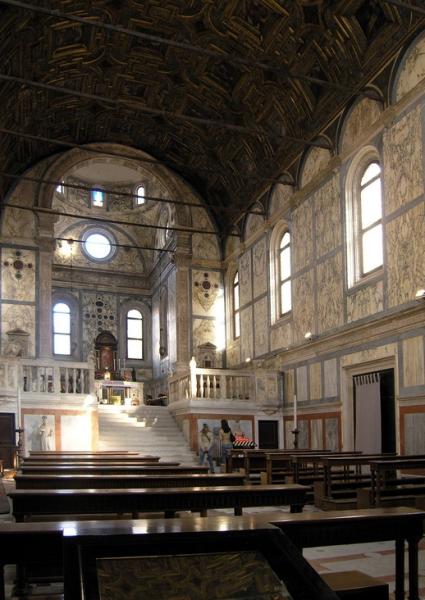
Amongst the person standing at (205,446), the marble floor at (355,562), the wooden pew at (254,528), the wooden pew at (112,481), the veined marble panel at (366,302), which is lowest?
the person standing at (205,446)

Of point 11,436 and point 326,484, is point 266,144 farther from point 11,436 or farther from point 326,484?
point 326,484

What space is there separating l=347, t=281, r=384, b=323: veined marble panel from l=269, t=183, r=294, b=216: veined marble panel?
5.71 meters

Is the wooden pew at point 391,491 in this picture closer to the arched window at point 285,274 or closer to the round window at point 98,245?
the arched window at point 285,274

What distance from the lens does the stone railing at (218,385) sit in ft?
70.2

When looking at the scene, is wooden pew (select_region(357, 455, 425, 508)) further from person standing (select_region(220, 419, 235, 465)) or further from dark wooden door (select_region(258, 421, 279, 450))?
dark wooden door (select_region(258, 421, 279, 450))

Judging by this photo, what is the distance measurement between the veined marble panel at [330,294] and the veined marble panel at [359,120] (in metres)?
3.08

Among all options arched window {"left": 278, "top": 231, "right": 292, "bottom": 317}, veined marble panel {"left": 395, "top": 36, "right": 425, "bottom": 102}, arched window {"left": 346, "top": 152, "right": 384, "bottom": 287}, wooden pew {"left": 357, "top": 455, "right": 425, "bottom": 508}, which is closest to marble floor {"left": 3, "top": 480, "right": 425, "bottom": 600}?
wooden pew {"left": 357, "top": 455, "right": 425, "bottom": 508}

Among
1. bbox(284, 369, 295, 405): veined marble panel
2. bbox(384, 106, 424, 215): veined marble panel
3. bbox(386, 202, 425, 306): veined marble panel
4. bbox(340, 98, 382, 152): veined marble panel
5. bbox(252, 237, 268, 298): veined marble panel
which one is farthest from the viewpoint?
bbox(252, 237, 268, 298): veined marble panel

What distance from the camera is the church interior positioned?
1347 cm

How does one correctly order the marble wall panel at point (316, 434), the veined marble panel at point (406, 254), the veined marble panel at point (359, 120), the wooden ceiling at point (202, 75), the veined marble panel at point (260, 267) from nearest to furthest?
the veined marble panel at point (406, 254)
the wooden ceiling at point (202, 75)
the veined marble panel at point (359, 120)
the marble wall panel at point (316, 434)
the veined marble panel at point (260, 267)

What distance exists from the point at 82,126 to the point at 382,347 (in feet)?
49.1

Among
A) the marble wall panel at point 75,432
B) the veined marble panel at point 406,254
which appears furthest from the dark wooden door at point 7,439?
the veined marble panel at point 406,254

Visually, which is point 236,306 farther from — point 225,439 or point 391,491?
point 391,491

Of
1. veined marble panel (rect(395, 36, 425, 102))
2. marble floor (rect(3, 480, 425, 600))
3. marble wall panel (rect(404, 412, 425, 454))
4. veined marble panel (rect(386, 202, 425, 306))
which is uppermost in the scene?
veined marble panel (rect(395, 36, 425, 102))
